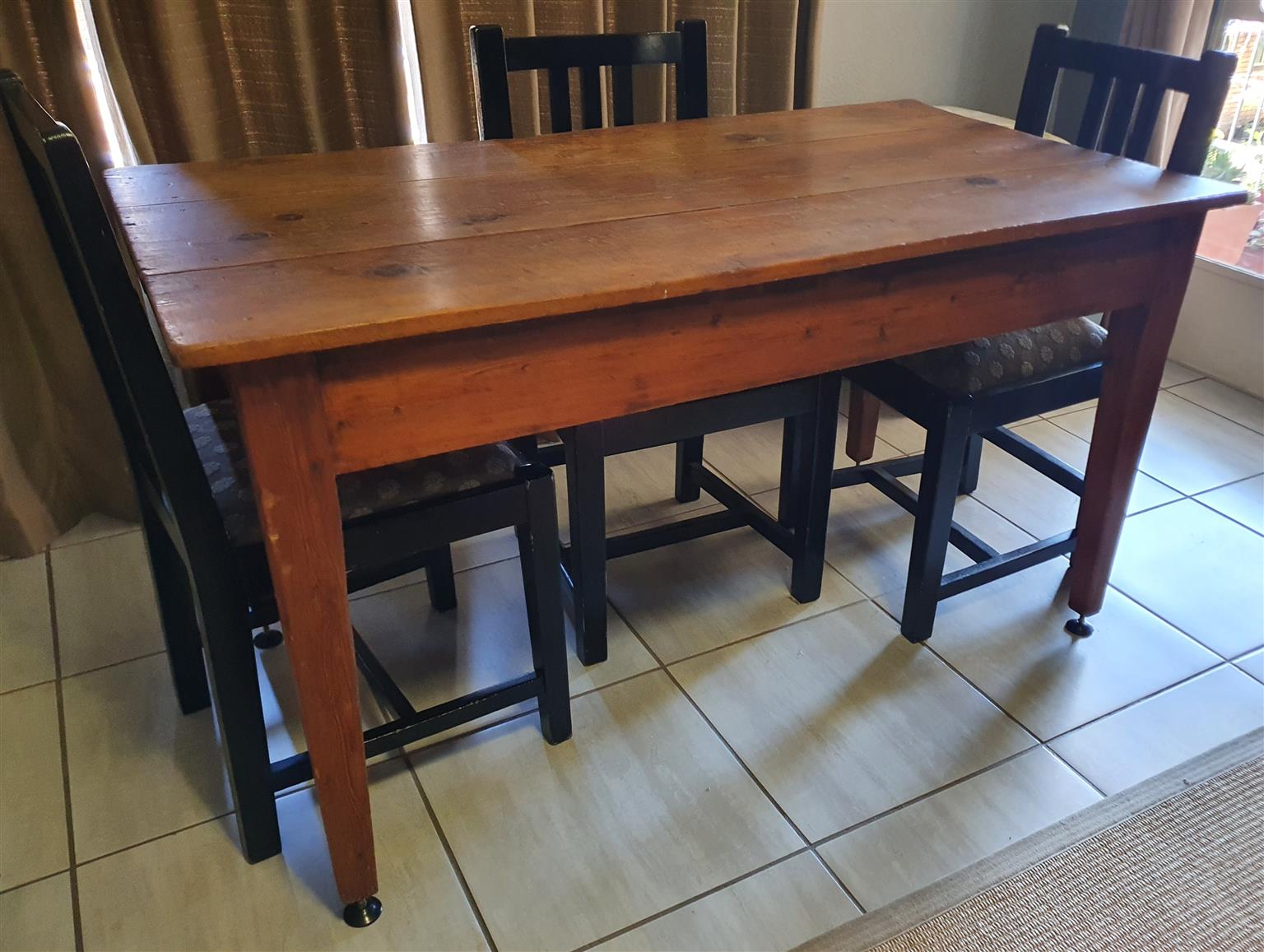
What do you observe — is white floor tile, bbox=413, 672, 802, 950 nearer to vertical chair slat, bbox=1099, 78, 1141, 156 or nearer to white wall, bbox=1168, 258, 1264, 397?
vertical chair slat, bbox=1099, 78, 1141, 156

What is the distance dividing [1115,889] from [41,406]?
6.83 feet

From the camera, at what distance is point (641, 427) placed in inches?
61.6

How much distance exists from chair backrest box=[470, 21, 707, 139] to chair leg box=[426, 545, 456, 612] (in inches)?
30.0

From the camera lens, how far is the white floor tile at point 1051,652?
1.67 metres

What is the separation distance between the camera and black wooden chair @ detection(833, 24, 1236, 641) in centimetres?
157

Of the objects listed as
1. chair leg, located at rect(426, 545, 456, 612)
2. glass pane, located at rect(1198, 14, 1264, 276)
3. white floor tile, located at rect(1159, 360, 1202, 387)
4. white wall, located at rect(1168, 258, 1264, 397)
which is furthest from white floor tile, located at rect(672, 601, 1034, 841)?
glass pane, located at rect(1198, 14, 1264, 276)

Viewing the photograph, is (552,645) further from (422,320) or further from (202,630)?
(422,320)

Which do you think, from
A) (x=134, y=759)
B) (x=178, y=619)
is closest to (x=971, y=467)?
(x=178, y=619)

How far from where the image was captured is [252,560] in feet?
4.06

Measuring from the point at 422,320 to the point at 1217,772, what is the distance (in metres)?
1.38

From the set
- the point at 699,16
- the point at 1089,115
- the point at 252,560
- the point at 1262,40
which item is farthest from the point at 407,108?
the point at 1262,40

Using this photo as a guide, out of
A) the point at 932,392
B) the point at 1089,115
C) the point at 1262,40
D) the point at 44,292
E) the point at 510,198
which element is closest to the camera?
the point at 510,198

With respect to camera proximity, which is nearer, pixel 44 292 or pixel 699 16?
pixel 44 292

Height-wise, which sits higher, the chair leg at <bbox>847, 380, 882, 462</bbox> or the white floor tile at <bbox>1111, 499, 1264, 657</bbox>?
the chair leg at <bbox>847, 380, 882, 462</bbox>
